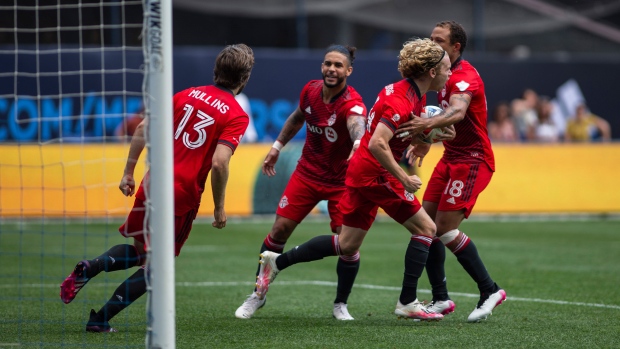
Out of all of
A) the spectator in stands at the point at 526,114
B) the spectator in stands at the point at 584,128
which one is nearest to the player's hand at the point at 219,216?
the spectator in stands at the point at 526,114

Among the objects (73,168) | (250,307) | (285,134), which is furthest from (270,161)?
(73,168)

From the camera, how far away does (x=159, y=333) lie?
16.8 ft

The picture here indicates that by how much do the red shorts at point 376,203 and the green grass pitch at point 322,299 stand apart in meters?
0.83

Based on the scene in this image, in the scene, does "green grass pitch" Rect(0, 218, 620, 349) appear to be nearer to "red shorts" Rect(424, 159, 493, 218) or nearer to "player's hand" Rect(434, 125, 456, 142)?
"red shorts" Rect(424, 159, 493, 218)

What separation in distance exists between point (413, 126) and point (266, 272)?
190 cm

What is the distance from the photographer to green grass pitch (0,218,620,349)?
21.4 ft

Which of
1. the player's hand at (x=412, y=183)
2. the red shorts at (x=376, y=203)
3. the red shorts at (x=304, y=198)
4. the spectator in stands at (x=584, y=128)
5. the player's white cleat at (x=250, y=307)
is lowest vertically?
the spectator in stands at (x=584, y=128)

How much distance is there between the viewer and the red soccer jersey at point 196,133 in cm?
669

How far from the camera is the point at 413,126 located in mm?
6957

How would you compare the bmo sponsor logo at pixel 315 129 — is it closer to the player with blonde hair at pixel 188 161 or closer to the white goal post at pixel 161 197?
the player with blonde hair at pixel 188 161

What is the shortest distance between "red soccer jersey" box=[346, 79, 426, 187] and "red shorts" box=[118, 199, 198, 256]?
1302 mm

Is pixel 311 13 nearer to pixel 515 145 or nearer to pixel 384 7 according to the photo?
pixel 384 7

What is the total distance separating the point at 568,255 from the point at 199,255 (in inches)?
203

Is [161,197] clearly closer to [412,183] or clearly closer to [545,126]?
[412,183]
